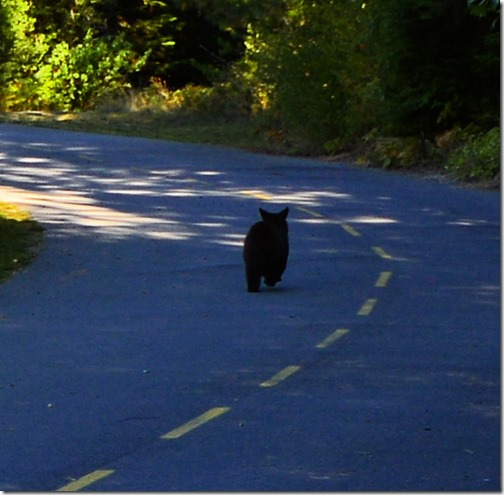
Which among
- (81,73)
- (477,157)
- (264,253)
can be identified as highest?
(81,73)

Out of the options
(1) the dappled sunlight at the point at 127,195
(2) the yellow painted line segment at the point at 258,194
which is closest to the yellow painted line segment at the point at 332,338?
(1) the dappled sunlight at the point at 127,195

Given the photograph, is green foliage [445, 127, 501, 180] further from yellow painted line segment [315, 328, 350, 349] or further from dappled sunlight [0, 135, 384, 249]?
yellow painted line segment [315, 328, 350, 349]

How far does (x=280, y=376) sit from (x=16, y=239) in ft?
34.3

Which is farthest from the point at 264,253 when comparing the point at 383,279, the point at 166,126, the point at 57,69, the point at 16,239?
the point at 57,69

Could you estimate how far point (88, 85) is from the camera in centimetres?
5591

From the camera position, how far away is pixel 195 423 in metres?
9.41

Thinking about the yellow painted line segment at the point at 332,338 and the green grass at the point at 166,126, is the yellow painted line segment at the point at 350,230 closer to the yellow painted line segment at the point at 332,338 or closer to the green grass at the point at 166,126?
the yellow painted line segment at the point at 332,338

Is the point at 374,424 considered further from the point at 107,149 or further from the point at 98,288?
the point at 107,149

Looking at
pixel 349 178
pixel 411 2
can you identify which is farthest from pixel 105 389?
pixel 411 2

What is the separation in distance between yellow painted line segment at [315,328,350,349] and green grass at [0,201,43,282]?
5.78 meters

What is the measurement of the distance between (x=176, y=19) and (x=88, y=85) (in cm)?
654

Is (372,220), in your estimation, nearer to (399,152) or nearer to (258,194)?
(258,194)

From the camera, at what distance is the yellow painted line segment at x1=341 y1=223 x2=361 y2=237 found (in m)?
21.2

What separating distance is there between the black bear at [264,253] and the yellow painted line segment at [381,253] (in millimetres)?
2992
